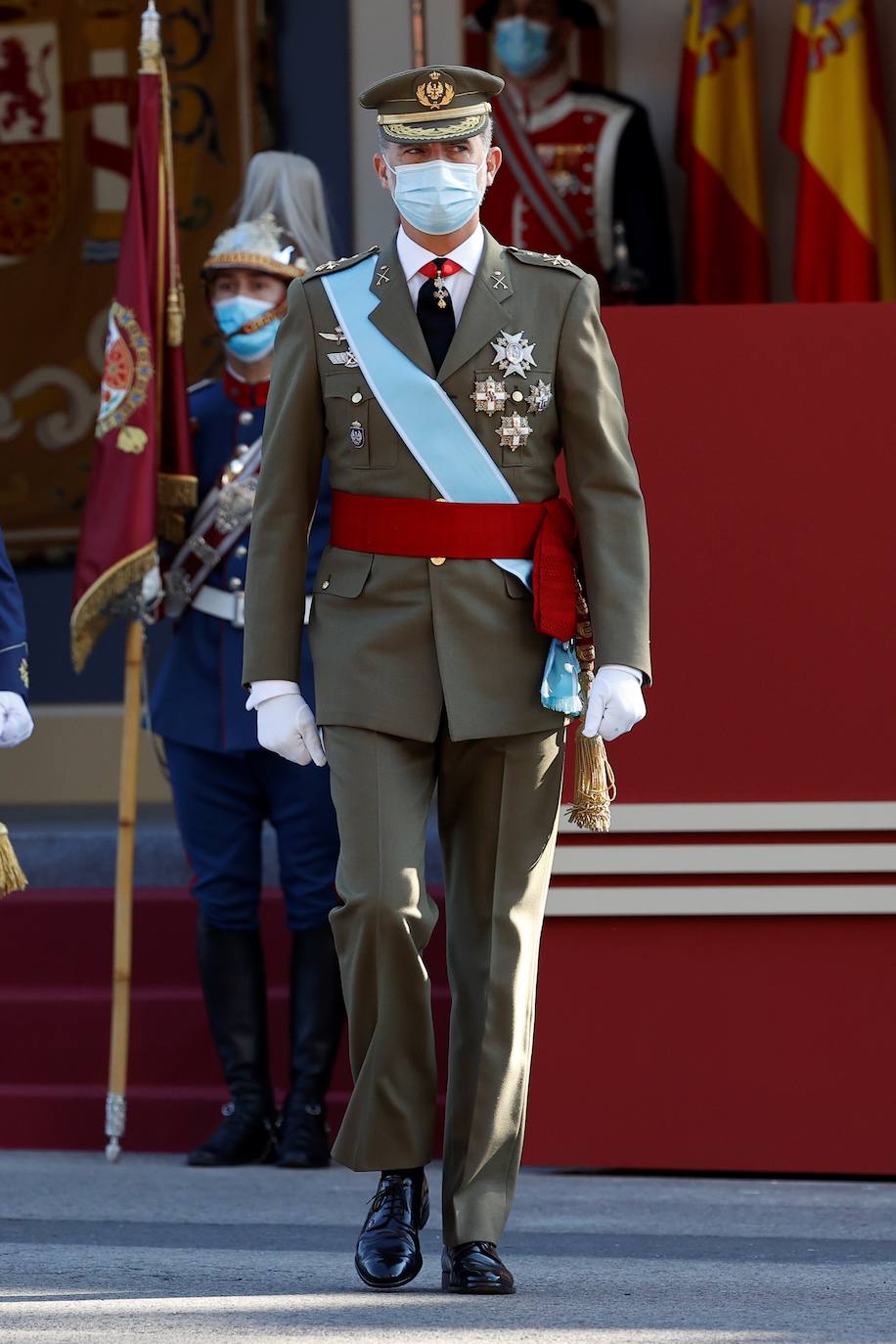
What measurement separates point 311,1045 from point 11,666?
1180mm

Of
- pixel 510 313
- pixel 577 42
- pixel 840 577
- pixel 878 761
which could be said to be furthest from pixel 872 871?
pixel 577 42

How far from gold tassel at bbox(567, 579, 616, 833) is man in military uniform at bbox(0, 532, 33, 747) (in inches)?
40.0

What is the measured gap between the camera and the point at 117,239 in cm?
717

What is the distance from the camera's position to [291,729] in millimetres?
3650

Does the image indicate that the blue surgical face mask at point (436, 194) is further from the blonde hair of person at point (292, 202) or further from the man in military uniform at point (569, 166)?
the man in military uniform at point (569, 166)

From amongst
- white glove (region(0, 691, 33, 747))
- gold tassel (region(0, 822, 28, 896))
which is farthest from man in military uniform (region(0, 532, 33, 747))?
gold tassel (region(0, 822, 28, 896))

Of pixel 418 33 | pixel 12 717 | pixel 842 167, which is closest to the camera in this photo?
pixel 12 717

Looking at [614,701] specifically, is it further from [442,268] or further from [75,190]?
[75,190]

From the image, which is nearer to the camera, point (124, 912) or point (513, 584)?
point (513, 584)

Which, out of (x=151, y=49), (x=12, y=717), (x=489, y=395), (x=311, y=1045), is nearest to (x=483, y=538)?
(x=489, y=395)

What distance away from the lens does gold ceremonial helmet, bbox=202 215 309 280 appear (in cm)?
504

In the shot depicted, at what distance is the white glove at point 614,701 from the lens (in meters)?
3.54

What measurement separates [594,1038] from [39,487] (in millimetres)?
3244

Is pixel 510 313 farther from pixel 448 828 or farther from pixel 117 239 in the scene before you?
pixel 117 239
